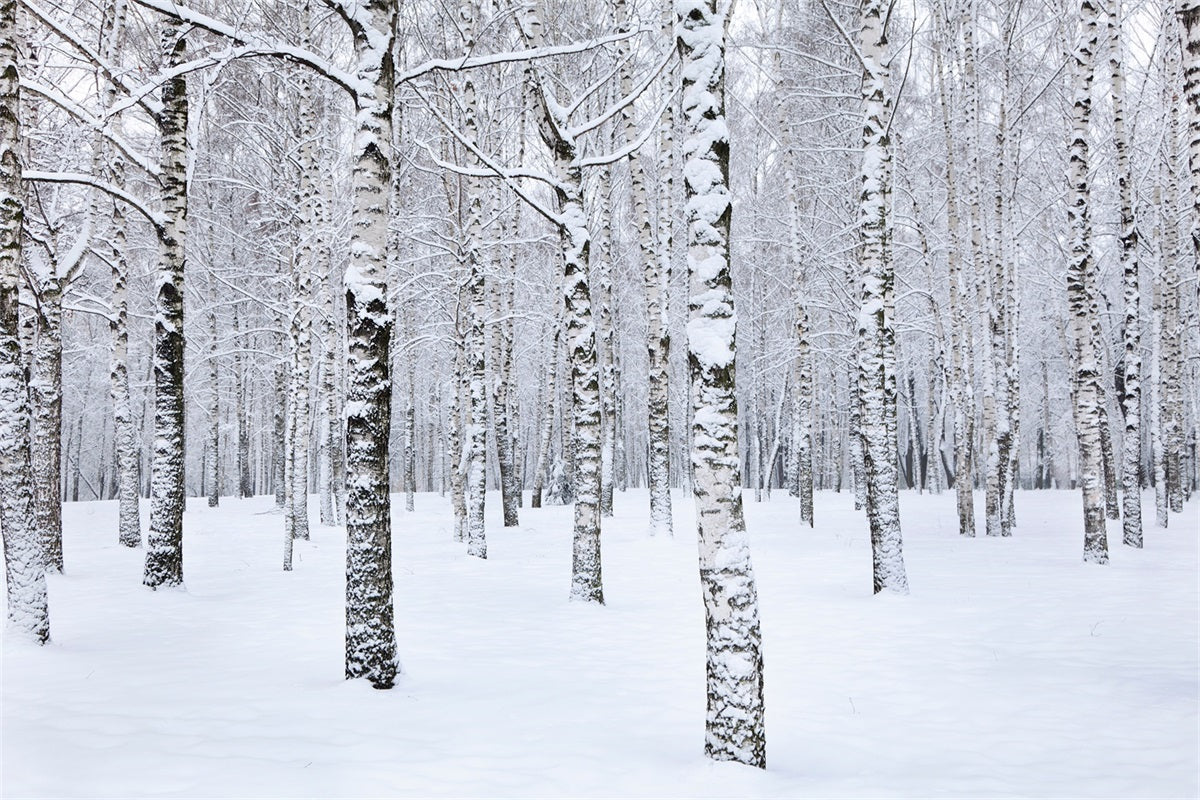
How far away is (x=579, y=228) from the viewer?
346 inches

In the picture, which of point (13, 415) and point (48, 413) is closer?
point (13, 415)

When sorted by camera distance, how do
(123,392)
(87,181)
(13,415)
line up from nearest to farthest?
1. (13,415)
2. (87,181)
3. (123,392)

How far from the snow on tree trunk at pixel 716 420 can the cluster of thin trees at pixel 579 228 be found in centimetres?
2

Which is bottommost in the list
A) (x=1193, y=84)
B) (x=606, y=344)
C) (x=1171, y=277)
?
(x=1193, y=84)

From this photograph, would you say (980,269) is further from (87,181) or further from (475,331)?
(87,181)

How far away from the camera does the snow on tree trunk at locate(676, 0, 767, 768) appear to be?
163 inches

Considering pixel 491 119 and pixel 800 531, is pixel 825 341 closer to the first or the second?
pixel 800 531

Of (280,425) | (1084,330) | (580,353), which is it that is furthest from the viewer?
(280,425)

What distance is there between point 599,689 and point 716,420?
265 cm

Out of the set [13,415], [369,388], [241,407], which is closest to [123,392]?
[13,415]

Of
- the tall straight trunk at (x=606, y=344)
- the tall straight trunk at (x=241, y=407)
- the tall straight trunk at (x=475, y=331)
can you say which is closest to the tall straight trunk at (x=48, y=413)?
the tall straight trunk at (x=475, y=331)

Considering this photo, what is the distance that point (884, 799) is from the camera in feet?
12.4

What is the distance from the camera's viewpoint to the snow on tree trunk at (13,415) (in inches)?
238

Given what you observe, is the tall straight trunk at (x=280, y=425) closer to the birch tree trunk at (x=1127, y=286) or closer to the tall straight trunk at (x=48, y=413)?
the tall straight trunk at (x=48, y=413)
